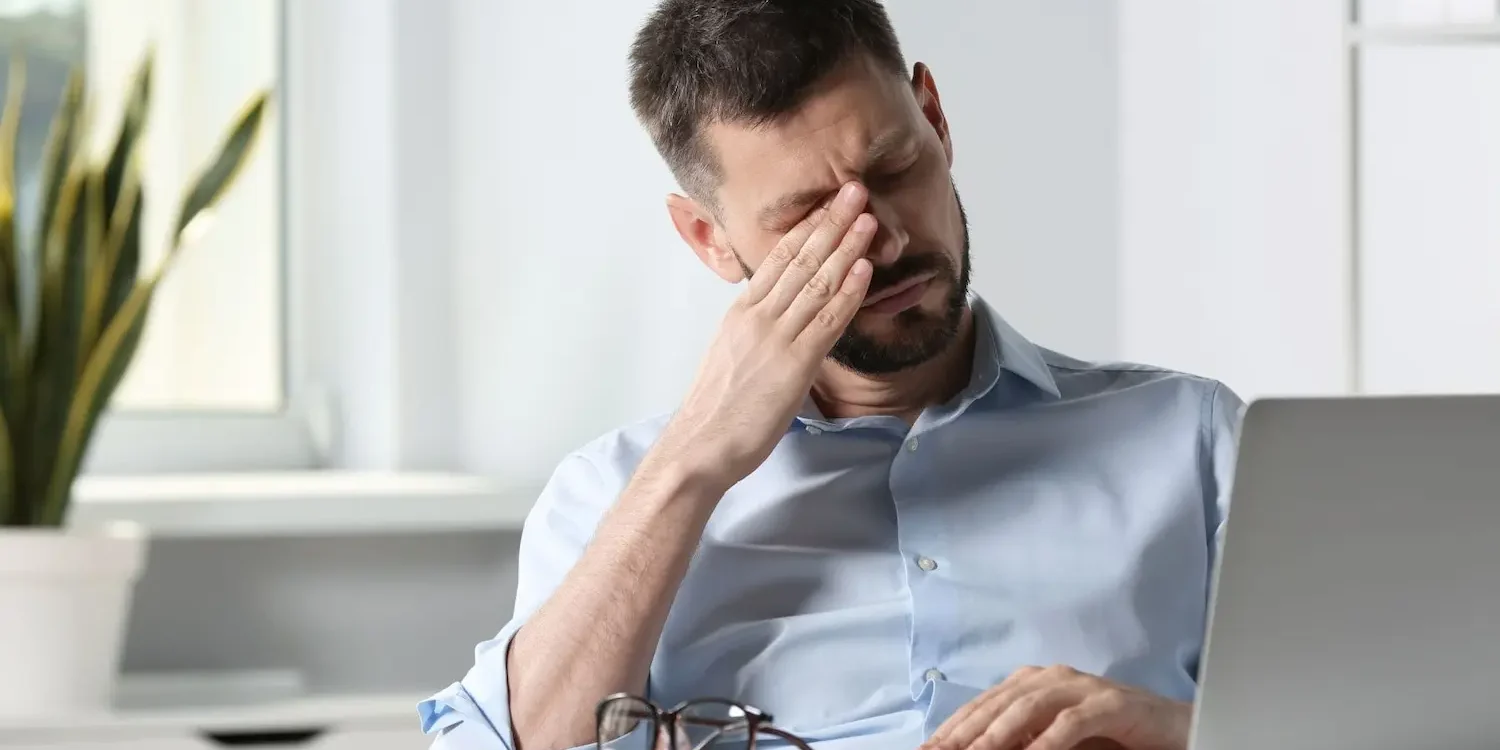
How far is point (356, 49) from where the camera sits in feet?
7.98

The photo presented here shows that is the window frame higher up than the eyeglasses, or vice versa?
the window frame

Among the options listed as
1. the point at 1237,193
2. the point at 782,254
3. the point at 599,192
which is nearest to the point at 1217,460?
the point at 782,254

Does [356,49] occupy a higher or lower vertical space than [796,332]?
higher

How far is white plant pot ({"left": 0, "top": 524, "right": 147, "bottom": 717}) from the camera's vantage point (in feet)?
6.11

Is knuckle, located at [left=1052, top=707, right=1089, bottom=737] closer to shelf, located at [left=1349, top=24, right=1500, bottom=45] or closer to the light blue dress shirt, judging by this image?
the light blue dress shirt

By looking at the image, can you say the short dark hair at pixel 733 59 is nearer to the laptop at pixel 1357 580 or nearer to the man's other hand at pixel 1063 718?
the man's other hand at pixel 1063 718

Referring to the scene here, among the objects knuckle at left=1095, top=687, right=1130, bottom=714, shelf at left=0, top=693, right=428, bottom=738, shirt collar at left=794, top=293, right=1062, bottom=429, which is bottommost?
shelf at left=0, top=693, right=428, bottom=738

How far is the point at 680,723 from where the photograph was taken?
0.94 m

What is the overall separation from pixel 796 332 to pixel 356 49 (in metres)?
1.35

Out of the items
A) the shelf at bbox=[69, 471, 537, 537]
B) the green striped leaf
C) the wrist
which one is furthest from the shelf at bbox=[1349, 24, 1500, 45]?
the green striped leaf

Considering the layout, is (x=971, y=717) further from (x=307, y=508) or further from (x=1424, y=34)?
(x=307, y=508)

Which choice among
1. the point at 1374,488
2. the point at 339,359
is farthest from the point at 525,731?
the point at 339,359

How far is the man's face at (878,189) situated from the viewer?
136 cm

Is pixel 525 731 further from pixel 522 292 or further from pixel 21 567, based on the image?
pixel 522 292
